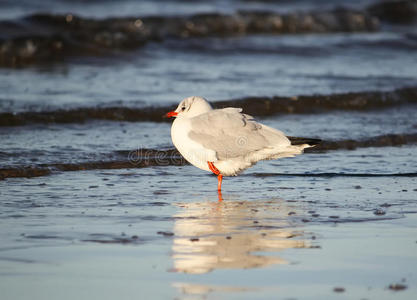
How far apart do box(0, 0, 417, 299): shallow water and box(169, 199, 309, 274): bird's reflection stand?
2cm

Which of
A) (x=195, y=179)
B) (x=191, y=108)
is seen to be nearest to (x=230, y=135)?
(x=191, y=108)

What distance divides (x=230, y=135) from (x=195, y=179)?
719 millimetres

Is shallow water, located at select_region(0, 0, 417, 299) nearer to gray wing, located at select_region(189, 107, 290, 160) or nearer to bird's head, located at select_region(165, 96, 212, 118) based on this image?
gray wing, located at select_region(189, 107, 290, 160)

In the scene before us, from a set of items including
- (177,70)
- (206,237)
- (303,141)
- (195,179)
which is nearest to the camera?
(206,237)

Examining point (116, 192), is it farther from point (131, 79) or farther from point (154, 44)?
point (154, 44)

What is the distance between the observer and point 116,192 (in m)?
5.68

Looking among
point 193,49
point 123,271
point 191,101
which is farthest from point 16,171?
point 193,49

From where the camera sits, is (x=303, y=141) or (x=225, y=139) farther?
(x=225, y=139)

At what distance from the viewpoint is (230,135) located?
19.0 ft

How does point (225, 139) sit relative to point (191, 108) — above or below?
below

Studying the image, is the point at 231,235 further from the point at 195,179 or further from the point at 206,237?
the point at 195,179

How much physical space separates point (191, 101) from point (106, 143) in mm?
1640

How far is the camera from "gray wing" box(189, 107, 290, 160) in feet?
18.9

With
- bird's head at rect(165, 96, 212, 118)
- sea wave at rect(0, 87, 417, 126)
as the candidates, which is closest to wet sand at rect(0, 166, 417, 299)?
bird's head at rect(165, 96, 212, 118)
